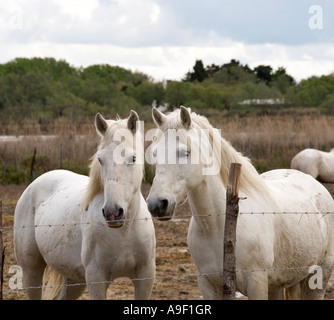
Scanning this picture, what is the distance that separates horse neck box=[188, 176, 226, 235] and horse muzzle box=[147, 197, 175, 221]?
453 mm

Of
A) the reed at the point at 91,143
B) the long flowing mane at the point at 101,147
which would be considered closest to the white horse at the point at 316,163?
the reed at the point at 91,143

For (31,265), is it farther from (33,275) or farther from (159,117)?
(159,117)

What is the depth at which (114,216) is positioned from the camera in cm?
468

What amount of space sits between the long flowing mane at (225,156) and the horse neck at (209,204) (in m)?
0.12

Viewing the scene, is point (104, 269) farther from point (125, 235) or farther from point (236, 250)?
point (236, 250)

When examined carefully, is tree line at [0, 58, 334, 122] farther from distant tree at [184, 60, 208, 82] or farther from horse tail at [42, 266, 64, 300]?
horse tail at [42, 266, 64, 300]

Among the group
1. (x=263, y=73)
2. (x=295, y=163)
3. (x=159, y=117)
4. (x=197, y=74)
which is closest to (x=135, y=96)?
(x=197, y=74)

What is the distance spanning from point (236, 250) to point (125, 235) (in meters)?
0.92

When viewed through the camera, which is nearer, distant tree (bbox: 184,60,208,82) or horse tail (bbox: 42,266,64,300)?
horse tail (bbox: 42,266,64,300)

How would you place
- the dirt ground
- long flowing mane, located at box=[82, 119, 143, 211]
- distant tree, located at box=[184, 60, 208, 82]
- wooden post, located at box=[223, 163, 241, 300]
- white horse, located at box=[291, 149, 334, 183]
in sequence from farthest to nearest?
distant tree, located at box=[184, 60, 208, 82] < white horse, located at box=[291, 149, 334, 183] < the dirt ground < long flowing mane, located at box=[82, 119, 143, 211] < wooden post, located at box=[223, 163, 241, 300]

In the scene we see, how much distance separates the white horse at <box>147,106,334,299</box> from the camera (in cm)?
448

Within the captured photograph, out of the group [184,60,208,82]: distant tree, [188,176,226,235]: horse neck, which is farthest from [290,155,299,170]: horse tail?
[184,60,208,82]: distant tree

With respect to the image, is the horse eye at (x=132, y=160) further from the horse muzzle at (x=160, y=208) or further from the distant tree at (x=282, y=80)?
the distant tree at (x=282, y=80)

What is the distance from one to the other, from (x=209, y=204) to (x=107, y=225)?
0.82 metres
